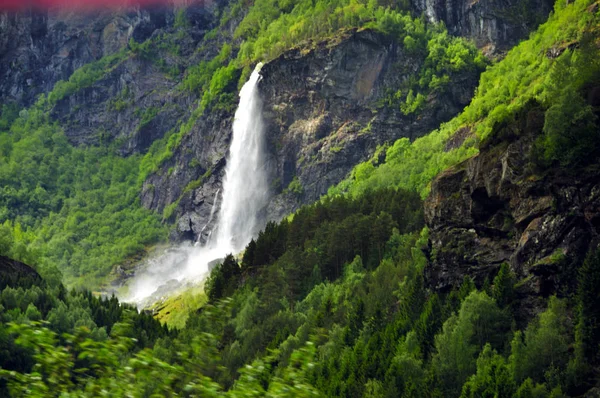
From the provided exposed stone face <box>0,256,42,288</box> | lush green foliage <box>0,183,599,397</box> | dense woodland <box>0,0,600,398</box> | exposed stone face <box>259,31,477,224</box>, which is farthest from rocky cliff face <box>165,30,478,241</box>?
exposed stone face <box>0,256,42,288</box>

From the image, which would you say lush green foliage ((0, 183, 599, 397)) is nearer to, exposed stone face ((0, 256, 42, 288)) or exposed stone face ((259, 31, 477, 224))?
exposed stone face ((0, 256, 42, 288))

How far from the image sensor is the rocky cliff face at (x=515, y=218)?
234 feet

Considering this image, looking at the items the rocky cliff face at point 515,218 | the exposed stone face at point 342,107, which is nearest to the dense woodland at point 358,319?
the rocky cliff face at point 515,218

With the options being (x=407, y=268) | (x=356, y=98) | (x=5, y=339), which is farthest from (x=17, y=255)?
(x=5, y=339)

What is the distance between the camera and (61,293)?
4424 inches

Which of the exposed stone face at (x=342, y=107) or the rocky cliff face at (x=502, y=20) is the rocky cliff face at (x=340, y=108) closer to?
the exposed stone face at (x=342, y=107)

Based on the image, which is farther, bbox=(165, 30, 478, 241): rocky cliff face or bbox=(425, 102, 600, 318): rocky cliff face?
bbox=(165, 30, 478, 241): rocky cliff face

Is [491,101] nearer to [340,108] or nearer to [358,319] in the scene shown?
[340,108]

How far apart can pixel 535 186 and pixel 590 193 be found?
5.74 meters

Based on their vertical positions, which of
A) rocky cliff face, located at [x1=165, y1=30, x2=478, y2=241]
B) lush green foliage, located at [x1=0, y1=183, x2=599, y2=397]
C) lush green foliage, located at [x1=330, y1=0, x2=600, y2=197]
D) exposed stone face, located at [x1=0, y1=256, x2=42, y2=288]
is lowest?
lush green foliage, located at [x1=0, y1=183, x2=599, y2=397]

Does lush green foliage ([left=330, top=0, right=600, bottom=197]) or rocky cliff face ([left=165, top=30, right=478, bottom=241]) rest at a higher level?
rocky cliff face ([left=165, top=30, right=478, bottom=241])

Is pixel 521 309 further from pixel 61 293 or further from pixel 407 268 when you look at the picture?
pixel 61 293

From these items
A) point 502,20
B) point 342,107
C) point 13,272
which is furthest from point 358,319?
point 502,20

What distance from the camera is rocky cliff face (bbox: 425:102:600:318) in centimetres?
7125
